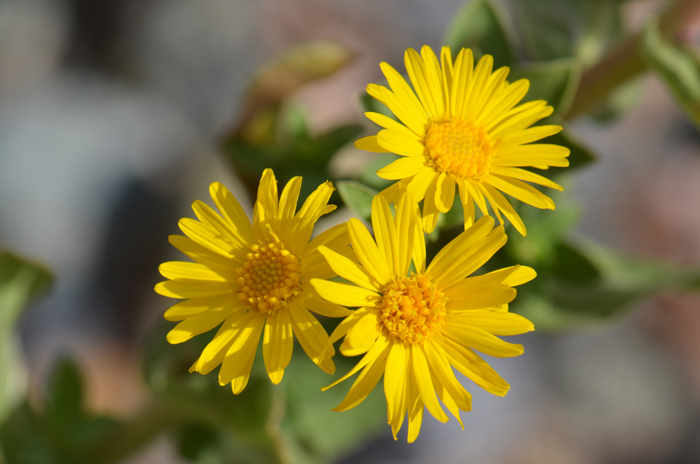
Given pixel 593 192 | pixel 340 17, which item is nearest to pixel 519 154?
pixel 340 17

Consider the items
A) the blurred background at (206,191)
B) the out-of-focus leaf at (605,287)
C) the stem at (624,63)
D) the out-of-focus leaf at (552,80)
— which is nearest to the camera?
the out-of-focus leaf at (552,80)

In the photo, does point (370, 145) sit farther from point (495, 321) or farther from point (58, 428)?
point (58, 428)

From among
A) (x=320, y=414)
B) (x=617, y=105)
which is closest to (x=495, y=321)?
(x=320, y=414)

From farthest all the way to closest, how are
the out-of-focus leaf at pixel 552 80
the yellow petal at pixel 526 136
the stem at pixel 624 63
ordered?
1. the stem at pixel 624 63
2. the out-of-focus leaf at pixel 552 80
3. the yellow petal at pixel 526 136

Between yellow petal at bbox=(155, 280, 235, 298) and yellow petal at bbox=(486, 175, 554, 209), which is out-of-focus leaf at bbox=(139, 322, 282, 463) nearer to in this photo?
yellow petal at bbox=(155, 280, 235, 298)

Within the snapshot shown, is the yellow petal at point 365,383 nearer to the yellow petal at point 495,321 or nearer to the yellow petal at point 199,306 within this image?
the yellow petal at point 495,321

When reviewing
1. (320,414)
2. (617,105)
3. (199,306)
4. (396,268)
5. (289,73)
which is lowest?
(320,414)

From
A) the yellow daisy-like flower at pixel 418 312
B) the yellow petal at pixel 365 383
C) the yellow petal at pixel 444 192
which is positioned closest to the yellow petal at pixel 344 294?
the yellow daisy-like flower at pixel 418 312
